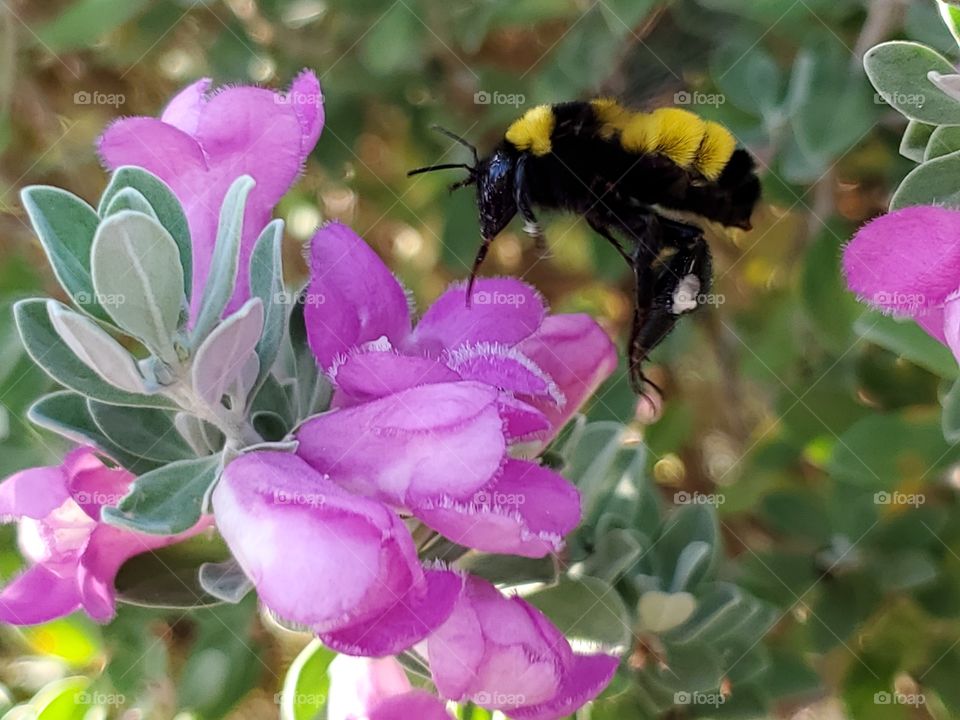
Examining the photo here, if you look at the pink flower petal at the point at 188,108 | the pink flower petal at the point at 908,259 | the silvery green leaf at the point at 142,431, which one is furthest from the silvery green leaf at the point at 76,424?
the pink flower petal at the point at 908,259

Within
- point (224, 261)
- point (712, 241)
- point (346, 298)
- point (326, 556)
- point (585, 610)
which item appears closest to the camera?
point (326, 556)

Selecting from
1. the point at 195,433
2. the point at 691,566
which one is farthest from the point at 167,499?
the point at 691,566

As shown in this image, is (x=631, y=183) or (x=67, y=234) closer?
(x=67, y=234)

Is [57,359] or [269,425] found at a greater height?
[57,359]

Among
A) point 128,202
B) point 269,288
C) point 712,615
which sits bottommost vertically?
point 712,615

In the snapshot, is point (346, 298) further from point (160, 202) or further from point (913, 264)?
point (913, 264)

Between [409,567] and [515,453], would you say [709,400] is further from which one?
[409,567]
